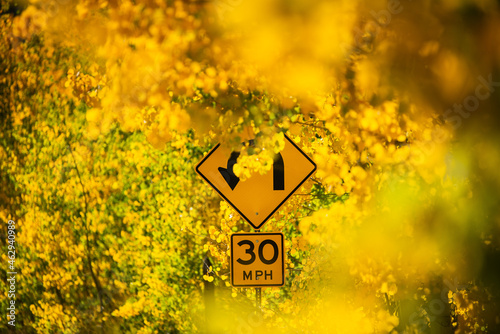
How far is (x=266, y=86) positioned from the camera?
9805 mm

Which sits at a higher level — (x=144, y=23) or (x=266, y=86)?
(x=144, y=23)

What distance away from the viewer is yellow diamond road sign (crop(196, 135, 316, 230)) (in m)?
6.07

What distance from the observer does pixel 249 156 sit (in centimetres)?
618

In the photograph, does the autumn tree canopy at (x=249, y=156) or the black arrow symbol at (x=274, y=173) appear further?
the autumn tree canopy at (x=249, y=156)

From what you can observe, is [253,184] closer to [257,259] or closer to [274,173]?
[274,173]

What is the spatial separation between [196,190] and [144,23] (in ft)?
11.1

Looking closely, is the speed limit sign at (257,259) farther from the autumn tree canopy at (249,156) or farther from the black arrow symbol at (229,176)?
the autumn tree canopy at (249,156)

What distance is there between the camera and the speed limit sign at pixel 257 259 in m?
6.09

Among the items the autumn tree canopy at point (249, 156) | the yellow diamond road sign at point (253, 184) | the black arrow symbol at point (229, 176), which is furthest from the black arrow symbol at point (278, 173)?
the black arrow symbol at point (229, 176)

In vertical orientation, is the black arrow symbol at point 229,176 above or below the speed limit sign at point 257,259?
above

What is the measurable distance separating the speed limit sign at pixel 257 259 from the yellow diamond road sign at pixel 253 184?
170mm

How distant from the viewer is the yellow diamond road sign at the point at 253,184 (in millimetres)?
6074

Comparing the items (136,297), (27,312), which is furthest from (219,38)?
(27,312)

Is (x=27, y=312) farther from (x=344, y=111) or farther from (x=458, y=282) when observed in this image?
(x=458, y=282)
